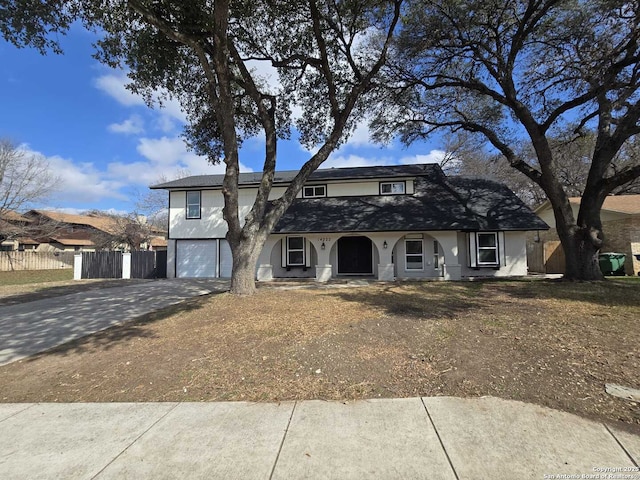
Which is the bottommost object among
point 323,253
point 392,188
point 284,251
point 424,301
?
point 424,301

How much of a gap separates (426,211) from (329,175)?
5350mm

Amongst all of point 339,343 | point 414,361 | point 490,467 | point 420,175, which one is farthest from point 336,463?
point 420,175

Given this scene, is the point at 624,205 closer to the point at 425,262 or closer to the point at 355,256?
the point at 425,262

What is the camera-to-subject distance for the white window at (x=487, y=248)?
15.9 meters

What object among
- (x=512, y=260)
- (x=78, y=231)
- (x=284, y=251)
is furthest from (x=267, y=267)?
(x=78, y=231)

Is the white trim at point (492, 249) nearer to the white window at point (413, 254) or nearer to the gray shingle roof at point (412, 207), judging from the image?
the gray shingle roof at point (412, 207)

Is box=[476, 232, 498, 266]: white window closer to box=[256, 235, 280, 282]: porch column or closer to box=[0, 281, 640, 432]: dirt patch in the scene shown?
box=[0, 281, 640, 432]: dirt patch

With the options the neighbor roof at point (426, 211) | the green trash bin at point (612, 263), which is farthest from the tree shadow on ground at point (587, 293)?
the green trash bin at point (612, 263)

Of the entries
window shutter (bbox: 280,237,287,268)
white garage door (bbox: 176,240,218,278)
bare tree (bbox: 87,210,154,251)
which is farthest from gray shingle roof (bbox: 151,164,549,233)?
bare tree (bbox: 87,210,154,251)

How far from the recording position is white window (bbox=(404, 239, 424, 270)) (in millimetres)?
17031

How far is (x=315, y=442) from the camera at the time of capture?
3.23m

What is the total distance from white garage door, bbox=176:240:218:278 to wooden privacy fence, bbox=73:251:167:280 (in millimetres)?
1842

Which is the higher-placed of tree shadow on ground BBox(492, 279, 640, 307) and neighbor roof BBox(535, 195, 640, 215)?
neighbor roof BBox(535, 195, 640, 215)

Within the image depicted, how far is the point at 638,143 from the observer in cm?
1748
